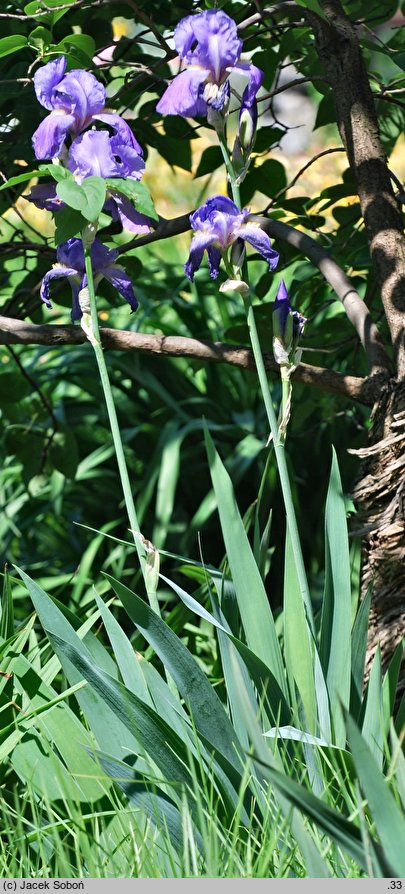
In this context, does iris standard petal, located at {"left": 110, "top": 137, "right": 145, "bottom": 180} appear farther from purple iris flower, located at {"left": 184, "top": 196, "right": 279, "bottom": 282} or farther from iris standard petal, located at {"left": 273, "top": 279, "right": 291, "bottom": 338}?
iris standard petal, located at {"left": 273, "top": 279, "right": 291, "bottom": 338}

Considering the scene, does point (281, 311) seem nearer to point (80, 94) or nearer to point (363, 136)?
point (80, 94)

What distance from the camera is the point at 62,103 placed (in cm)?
105

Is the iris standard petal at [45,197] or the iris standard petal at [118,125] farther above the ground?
the iris standard petal at [118,125]

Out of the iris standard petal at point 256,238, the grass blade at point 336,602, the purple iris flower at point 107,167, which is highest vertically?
the purple iris flower at point 107,167

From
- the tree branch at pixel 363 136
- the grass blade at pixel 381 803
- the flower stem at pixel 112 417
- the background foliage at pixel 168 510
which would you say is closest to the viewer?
the grass blade at pixel 381 803

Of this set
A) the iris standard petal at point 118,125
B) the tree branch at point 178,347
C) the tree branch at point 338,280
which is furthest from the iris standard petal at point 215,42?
the tree branch at point 178,347

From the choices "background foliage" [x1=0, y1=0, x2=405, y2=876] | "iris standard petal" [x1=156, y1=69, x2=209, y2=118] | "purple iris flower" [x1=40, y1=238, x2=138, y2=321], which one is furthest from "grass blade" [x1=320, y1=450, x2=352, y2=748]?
"iris standard petal" [x1=156, y1=69, x2=209, y2=118]

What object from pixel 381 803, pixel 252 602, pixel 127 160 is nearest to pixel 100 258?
pixel 127 160

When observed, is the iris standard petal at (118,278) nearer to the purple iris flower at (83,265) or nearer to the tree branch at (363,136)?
the purple iris flower at (83,265)

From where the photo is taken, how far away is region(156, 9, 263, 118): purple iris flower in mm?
1022

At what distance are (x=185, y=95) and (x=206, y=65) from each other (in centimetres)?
4

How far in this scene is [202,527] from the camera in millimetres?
2637

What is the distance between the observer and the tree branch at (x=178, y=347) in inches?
53.3

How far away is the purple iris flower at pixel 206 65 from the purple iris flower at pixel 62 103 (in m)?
0.08
